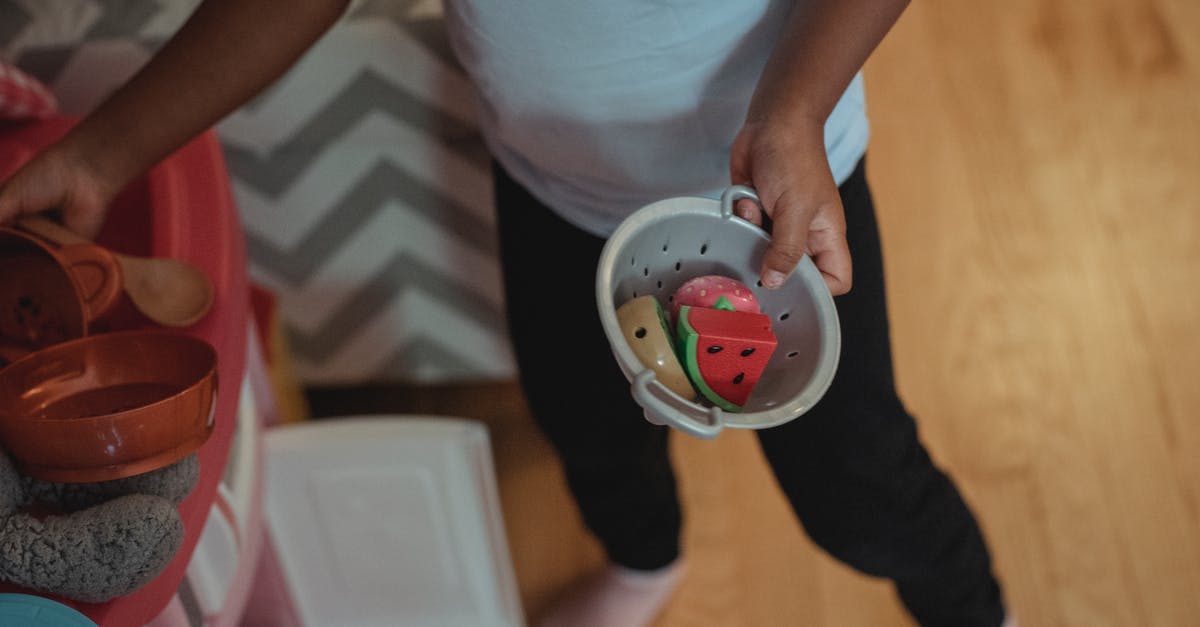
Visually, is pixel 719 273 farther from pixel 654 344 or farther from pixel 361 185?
pixel 361 185

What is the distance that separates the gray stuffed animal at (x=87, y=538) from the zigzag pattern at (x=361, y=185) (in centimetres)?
52

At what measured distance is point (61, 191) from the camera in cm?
56

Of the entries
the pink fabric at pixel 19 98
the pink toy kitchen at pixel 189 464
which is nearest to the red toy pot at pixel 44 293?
the pink toy kitchen at pixel 189 464

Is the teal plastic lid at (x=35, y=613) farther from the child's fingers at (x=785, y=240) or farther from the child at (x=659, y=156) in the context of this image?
the child's fingers at (x=785, y=240)

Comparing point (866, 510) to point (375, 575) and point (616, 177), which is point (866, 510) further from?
point (375, 575)

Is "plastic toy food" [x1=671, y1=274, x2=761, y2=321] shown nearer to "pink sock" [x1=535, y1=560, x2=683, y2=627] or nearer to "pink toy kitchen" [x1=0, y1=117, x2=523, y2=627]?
"pink toy kitchen" [x1=0, y1=117, x2=523, y2=627]

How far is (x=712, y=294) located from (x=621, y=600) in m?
0.56

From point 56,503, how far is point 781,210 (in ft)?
1.27

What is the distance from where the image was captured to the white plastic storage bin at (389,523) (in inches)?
34.6

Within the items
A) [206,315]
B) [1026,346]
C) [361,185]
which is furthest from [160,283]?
[1026,346]

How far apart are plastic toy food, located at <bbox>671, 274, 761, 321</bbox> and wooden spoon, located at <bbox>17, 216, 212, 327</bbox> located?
29 centimetres

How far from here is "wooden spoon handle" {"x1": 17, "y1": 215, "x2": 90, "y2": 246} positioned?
548 mm

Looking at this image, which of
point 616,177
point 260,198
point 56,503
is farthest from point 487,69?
point 260,198

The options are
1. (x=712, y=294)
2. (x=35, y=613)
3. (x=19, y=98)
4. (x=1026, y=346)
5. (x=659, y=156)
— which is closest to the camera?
(x=35, y=613)
